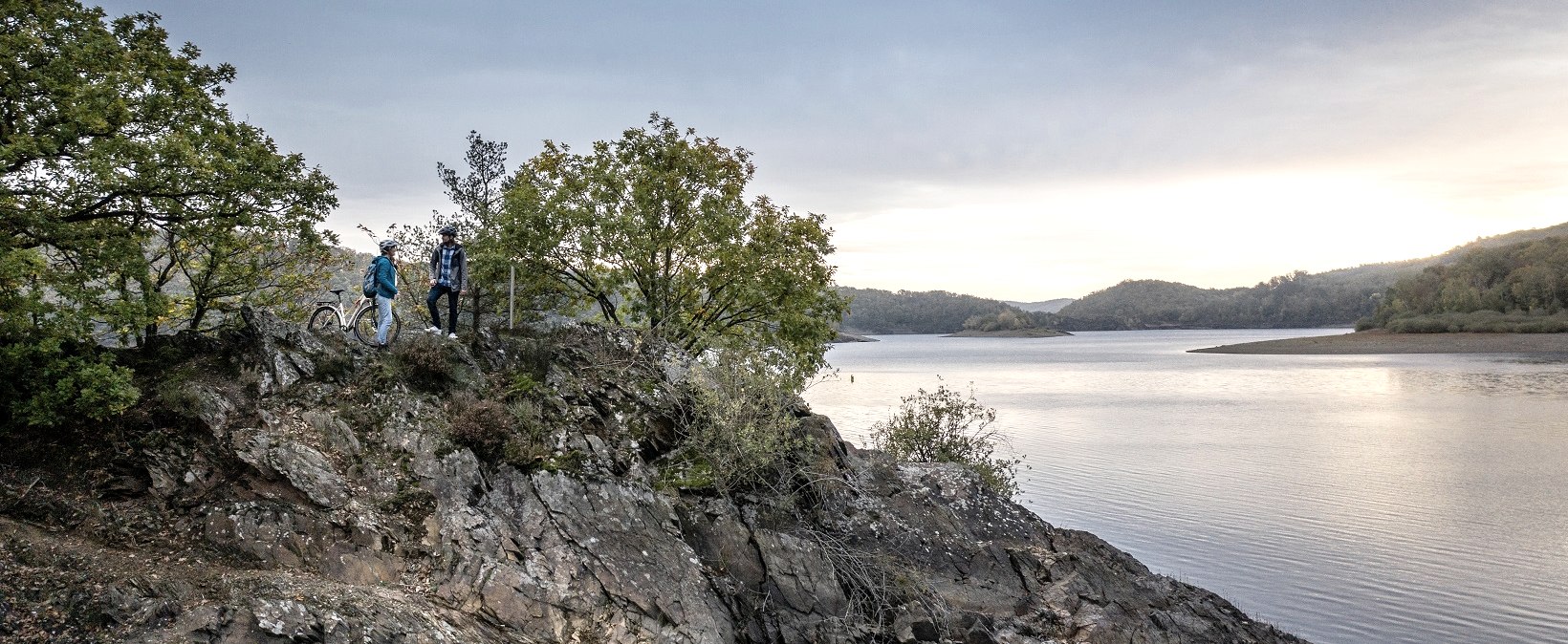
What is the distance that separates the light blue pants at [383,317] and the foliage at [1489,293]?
157m

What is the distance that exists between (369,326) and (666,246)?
1316 centimetres

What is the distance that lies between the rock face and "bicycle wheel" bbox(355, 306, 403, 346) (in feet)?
3.20

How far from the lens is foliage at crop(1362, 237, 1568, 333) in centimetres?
12256

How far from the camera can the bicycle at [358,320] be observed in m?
16.0

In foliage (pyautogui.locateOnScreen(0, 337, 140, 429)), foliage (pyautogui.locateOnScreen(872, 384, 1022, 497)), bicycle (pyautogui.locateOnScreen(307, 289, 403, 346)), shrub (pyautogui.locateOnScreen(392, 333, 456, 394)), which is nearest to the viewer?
foliage (pyautogui.locateOnScreen(0, 337, 140, 429))

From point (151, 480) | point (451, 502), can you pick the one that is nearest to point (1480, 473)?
point (451, 502)

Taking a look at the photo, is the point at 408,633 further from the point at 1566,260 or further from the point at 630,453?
the point at 1566,260

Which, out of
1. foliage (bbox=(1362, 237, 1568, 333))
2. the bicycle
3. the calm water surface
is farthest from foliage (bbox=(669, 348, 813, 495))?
foliage (bbox=(1362, 237, 1568, 333))

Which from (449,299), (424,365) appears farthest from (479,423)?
(449,299)

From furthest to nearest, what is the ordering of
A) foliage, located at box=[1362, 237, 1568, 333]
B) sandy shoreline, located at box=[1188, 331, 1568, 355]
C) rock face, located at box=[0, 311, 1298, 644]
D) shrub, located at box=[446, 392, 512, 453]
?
A: foliage, located at box=[1362, 237, 1568, 333], sandy shoreline, located at box=[1188, 331, 1568, 355], shrub, located at box=[446, 392, 512, 453], rock face, located at box=[0, 311, 1298, 644]

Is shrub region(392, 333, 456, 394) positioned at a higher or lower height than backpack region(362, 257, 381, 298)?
lower

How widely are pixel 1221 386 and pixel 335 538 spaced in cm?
8105

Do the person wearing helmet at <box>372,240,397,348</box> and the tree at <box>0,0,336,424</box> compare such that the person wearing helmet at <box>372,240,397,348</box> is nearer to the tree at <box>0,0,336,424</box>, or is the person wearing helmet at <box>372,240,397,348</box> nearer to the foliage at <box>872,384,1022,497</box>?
the tree at <box>0,0,336,424</box>

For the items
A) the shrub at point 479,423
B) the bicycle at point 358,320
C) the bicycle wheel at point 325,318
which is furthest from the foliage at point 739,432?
the bicycle wheel at point 325,318
